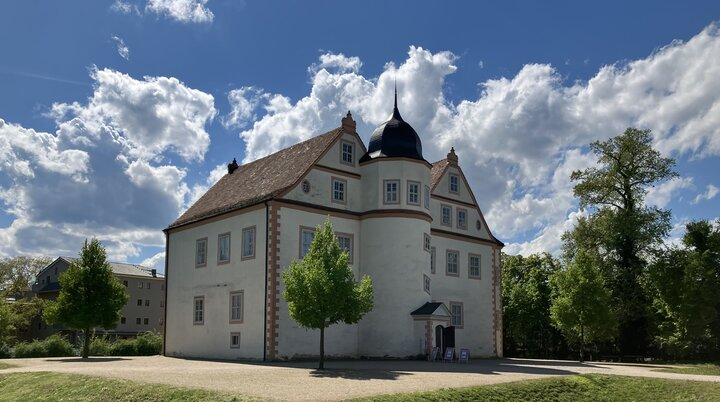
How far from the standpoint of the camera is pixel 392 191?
36.8 metres

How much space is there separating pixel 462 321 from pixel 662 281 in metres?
13.4

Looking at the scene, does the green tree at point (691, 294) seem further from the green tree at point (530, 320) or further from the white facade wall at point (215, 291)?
the white facade wall at point (215, 291)

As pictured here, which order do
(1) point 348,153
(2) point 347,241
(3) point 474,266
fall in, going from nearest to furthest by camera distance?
1. (2) point 347,241
2. (1) point 348,153
3. (3) point 474,266

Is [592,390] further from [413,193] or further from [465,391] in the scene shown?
[413,193]

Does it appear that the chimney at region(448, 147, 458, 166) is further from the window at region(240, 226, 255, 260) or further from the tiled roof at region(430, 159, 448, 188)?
the window at region(240, 226, 255, 260)

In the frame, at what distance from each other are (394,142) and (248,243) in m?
9.52

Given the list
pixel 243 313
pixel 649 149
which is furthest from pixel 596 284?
pixel 243 313

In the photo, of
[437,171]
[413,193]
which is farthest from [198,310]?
[437,171]

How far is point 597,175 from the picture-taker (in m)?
50.7

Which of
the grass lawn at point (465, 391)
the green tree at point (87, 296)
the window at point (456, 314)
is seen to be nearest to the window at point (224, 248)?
the green tree at point (87, 296)

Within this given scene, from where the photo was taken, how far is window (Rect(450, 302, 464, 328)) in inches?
1664

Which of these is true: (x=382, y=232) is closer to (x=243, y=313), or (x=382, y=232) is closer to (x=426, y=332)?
(x=426, y=332)

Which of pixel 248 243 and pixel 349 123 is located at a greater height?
pixel 349 123

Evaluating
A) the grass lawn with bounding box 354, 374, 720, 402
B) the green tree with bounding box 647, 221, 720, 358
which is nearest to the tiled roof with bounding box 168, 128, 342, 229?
the grass lawn with bounding box 354, 374, 720, 402
